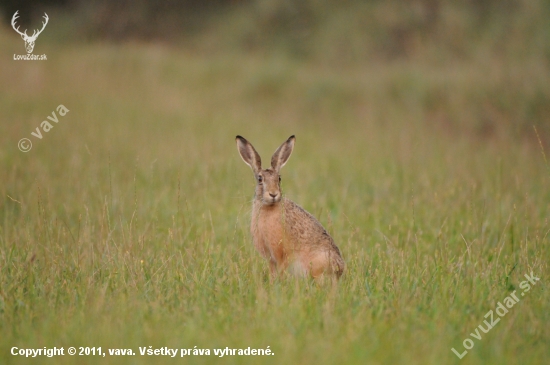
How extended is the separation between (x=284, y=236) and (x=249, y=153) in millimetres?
917

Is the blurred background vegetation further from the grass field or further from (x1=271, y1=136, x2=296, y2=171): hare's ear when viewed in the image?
(x1=271, y1=136, x2=296, y2=171): hare's ear

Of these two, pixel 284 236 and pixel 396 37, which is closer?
pixel 284 236

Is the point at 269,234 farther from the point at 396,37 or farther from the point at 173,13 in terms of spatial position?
the point at 173,13

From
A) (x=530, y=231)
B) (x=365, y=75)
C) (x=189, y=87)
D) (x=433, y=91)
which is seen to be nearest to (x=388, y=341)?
(x=530, y=231)

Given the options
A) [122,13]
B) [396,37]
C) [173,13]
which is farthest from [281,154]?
[173,13]

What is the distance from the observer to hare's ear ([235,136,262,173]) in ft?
20.9

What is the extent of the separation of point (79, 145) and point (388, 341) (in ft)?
30.7

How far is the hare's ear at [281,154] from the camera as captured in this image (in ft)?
20.7

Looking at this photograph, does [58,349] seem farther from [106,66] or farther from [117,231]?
[106,66]

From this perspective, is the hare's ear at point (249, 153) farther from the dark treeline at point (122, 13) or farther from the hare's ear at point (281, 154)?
the dark treeline at point (122, 13)

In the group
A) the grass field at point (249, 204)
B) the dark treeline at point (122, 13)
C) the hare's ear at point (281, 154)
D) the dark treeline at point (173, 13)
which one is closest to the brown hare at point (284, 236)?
the hare's ear at point (281, 154)

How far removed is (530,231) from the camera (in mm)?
8031

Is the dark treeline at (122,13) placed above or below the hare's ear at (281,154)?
above

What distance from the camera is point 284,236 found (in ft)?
20.1
